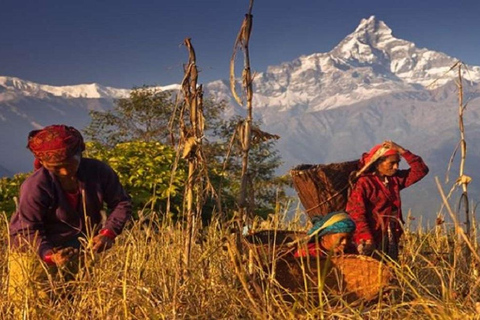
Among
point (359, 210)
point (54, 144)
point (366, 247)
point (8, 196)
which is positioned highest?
point (54, 144)

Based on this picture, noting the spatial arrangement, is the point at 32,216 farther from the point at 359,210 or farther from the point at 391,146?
the point at 391,146

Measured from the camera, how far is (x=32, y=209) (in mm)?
3580

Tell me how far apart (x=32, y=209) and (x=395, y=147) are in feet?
9.88

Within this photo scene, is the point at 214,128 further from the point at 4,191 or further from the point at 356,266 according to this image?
the point at 356,266

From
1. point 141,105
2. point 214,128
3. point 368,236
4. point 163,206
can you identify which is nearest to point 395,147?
point 368,236

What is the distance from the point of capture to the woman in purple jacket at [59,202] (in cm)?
348

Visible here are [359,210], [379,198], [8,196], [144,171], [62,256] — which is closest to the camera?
[62,256]

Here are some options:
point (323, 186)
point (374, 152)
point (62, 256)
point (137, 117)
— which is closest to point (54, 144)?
point (62, 256)

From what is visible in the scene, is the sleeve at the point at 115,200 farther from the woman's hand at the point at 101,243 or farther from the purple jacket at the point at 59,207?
the woman's hand at the point at 101,243

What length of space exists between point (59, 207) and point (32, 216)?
0.19 m

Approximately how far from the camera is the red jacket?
16.4ft

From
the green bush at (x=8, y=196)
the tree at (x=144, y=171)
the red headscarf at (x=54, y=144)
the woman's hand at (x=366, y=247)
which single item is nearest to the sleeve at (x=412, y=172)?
the woman's hand at (x=366, y=247)

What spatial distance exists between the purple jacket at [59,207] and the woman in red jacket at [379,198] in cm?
211

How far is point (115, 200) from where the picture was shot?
3.98 metres
